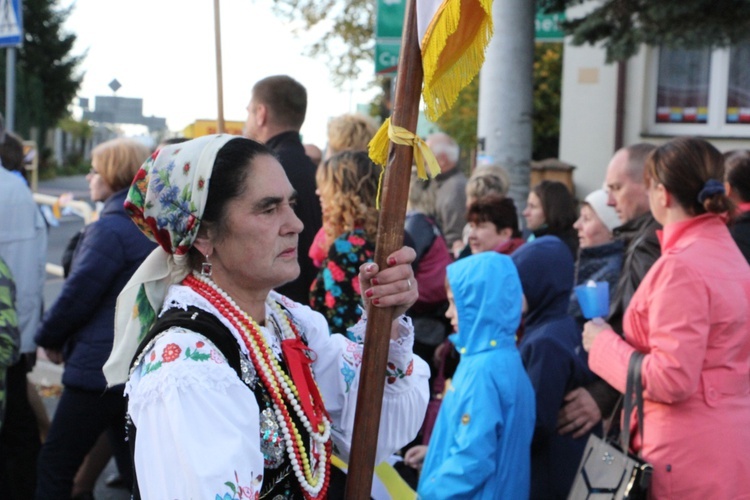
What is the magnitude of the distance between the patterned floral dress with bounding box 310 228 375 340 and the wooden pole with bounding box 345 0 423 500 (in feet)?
5.40

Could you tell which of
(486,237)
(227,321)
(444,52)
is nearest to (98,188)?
(486,237)

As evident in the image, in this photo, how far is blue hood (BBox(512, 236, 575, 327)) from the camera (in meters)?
4.11

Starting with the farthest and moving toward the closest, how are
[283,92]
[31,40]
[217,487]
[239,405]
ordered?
[31,40]
[283,92]
[239,405]
[217,487]

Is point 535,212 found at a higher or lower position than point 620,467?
higher

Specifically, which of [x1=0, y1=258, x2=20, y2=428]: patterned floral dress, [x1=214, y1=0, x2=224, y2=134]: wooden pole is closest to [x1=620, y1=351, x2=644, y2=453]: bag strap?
[x1=214, y1=0, x2=224, y2=134]: wooden pole

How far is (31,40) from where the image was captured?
155 feet

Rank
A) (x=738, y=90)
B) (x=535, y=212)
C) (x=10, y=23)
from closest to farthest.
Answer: (x=535, y=212) < (x=10, y=23) < (x=738, y=90)

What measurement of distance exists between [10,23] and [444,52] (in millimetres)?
7003

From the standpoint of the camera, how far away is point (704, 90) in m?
12.1

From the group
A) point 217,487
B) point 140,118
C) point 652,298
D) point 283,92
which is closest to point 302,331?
point 217,487

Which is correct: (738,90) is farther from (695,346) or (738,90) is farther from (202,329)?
(202,329)

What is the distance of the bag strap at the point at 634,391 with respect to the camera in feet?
10.3

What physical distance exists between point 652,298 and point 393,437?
3.82ft

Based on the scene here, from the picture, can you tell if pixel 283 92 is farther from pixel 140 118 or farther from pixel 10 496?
pixel 140 118
